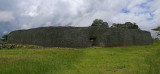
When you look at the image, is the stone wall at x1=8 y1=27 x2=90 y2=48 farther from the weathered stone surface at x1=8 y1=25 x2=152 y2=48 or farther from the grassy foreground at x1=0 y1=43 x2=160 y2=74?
the grassy foreground at x1=0 y1=43 x2=160 y2=74

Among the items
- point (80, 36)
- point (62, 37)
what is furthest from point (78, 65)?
point (62, 37)

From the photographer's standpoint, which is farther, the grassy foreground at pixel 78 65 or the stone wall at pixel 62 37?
the stone wall at pixel 62 37

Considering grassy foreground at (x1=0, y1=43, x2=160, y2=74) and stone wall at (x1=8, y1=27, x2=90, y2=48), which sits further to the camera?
stone wall at (x1=8, y1=27, x2=90, y2=48)

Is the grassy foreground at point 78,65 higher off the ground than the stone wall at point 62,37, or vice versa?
the stone wall at point 62,37

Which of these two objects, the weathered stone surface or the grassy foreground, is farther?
the weathered stone surface

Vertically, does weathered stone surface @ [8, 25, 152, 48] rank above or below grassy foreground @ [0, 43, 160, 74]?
above

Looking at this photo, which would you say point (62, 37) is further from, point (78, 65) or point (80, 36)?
point (78, 65)

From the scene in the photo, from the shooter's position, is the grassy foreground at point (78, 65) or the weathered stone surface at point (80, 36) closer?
the grassy foreground at point (78, 65)

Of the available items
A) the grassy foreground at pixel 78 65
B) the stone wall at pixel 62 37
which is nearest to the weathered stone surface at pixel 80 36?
the stone wall at pixel 62 37

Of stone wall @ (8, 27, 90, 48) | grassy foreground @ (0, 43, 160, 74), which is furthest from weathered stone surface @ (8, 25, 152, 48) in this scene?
grassy foreground @ (0, 43, 160, 74)

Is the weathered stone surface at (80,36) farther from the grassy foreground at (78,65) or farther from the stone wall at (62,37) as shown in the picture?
the grassy foreground at (78,65)

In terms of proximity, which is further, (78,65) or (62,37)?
(62,37)

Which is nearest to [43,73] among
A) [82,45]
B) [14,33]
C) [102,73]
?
[102,73]

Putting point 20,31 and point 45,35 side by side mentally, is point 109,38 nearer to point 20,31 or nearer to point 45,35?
point 45,35
